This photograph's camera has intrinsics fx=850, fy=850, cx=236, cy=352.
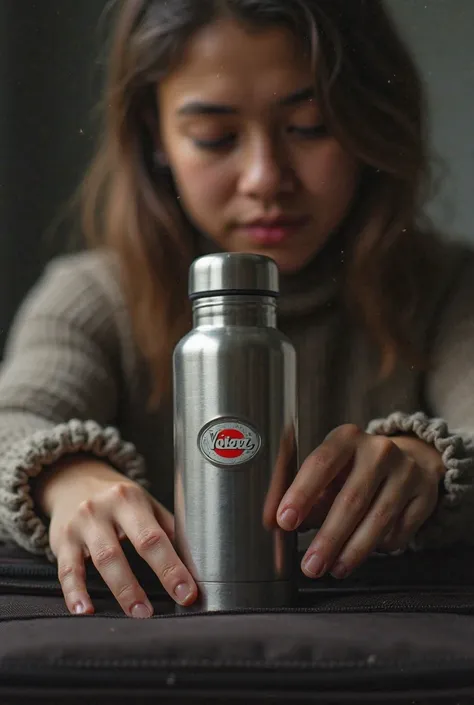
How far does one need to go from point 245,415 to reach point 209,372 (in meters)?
0.03

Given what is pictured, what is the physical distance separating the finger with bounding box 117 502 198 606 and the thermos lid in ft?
0.44

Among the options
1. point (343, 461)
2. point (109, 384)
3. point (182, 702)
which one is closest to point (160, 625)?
point (182, 702)

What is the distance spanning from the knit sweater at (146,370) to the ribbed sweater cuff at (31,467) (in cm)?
6

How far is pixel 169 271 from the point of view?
68 cm

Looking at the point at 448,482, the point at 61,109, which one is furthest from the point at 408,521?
the point at 61,109

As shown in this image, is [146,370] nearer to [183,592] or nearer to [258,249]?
[258,249]

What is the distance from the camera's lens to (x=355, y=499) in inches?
19.8

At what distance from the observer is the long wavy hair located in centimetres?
63

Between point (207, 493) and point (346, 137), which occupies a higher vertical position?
point (346, 137)

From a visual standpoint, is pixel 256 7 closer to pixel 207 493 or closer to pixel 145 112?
pixel 145 112

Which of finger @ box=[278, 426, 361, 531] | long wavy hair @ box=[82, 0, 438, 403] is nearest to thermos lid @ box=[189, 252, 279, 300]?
finger @ box=[278, 426, 361, 531]

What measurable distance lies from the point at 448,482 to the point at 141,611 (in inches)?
8.8

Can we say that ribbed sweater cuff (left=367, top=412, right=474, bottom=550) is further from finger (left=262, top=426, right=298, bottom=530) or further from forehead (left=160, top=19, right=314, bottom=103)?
forehead (left=160, top=19, right=314, bottom=103)

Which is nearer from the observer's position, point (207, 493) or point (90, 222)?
point (207, 493)
